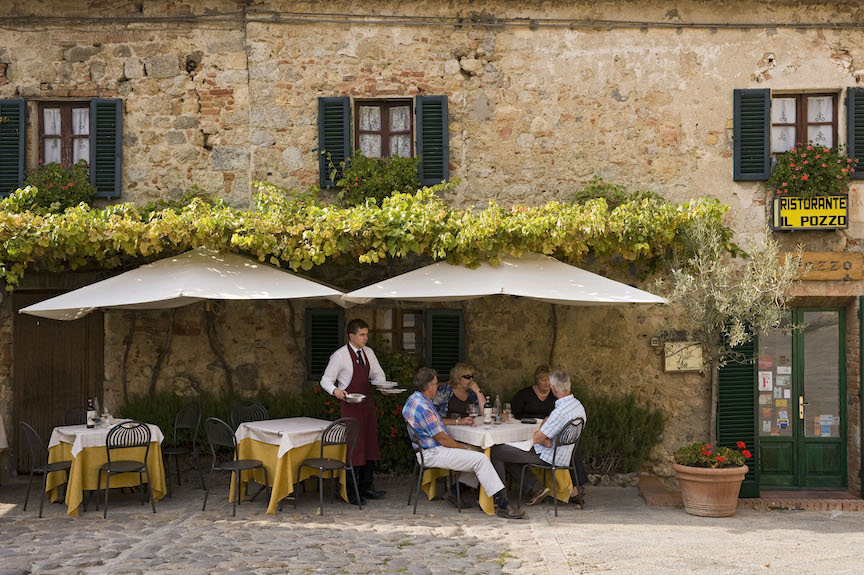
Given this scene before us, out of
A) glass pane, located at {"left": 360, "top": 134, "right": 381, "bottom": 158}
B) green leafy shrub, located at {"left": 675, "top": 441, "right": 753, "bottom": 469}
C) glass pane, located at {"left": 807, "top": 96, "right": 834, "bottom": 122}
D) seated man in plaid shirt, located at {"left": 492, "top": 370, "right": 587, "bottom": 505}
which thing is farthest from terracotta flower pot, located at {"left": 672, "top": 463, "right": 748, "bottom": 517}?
glass pane, located at {"left": 360, "top": 134, "right": 381, "bottom": 158}

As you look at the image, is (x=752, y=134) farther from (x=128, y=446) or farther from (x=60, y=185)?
(x=60, y=185)

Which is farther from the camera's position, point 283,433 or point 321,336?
point 321,336

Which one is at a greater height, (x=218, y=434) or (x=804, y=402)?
(x=804, y=402)

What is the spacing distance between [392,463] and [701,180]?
4.60 metres

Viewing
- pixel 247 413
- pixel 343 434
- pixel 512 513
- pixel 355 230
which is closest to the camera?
pixel 512 513

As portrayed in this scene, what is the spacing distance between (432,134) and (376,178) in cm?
83

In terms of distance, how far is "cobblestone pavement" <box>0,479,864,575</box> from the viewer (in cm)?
605

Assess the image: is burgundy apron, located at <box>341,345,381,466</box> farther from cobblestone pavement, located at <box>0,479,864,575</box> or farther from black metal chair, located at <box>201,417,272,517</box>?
black metal chair, located at <box>201,417,272,517</box>

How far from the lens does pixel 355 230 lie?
827 centimetres

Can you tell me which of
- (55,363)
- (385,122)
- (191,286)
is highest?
(385,122)

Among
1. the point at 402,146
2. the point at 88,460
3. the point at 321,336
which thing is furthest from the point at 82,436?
the point at 402,146

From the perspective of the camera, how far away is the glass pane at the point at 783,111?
947cm

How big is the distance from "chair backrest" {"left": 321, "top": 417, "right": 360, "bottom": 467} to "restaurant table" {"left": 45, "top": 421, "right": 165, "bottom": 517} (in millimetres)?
1708

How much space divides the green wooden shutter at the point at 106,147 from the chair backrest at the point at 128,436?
2.99 m
